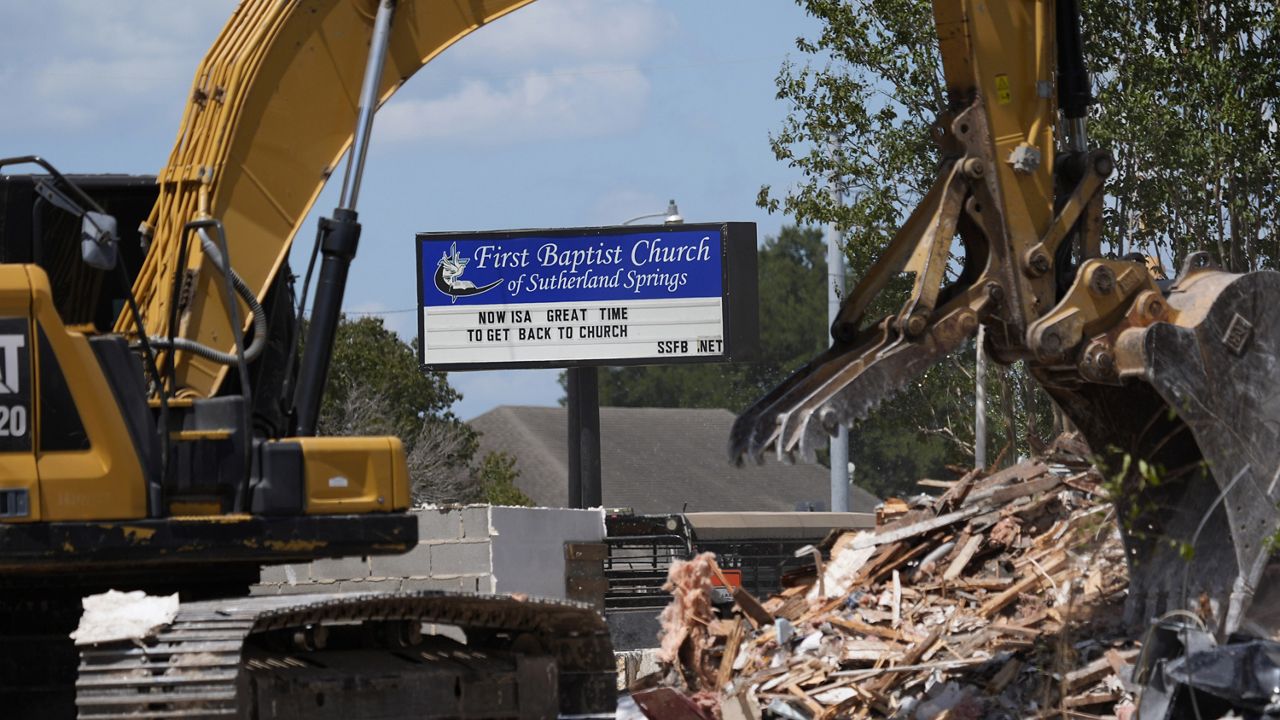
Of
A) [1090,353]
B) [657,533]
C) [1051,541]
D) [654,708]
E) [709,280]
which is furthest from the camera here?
[709,280]

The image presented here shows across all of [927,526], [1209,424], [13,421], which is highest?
[13,421]

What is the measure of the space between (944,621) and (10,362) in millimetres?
6484

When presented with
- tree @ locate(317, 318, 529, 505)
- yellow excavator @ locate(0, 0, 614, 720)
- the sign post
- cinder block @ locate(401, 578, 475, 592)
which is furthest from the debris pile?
tree @ locate(317, 318, 529, 505)

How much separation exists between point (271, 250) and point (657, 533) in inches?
566

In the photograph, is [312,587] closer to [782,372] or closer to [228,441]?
[228,441]

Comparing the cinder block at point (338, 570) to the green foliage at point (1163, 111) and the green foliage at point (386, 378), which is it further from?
the green foliage at point (386, 378)

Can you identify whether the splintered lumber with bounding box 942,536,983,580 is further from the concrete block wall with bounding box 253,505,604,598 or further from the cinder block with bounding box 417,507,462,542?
the cinder block with bounding box 417,507,462,542

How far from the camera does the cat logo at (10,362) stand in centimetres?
805

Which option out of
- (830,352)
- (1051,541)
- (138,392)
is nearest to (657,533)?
(1051,541)

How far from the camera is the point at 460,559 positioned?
17.4 metres

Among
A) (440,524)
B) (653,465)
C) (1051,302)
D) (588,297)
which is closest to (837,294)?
(588,297)

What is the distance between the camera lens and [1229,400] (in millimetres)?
9719

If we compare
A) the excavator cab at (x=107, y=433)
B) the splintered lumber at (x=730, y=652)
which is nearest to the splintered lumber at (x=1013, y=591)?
the splintered lumber at (x=730, y=652)

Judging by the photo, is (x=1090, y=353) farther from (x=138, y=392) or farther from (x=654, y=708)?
(x=138, y=392)
